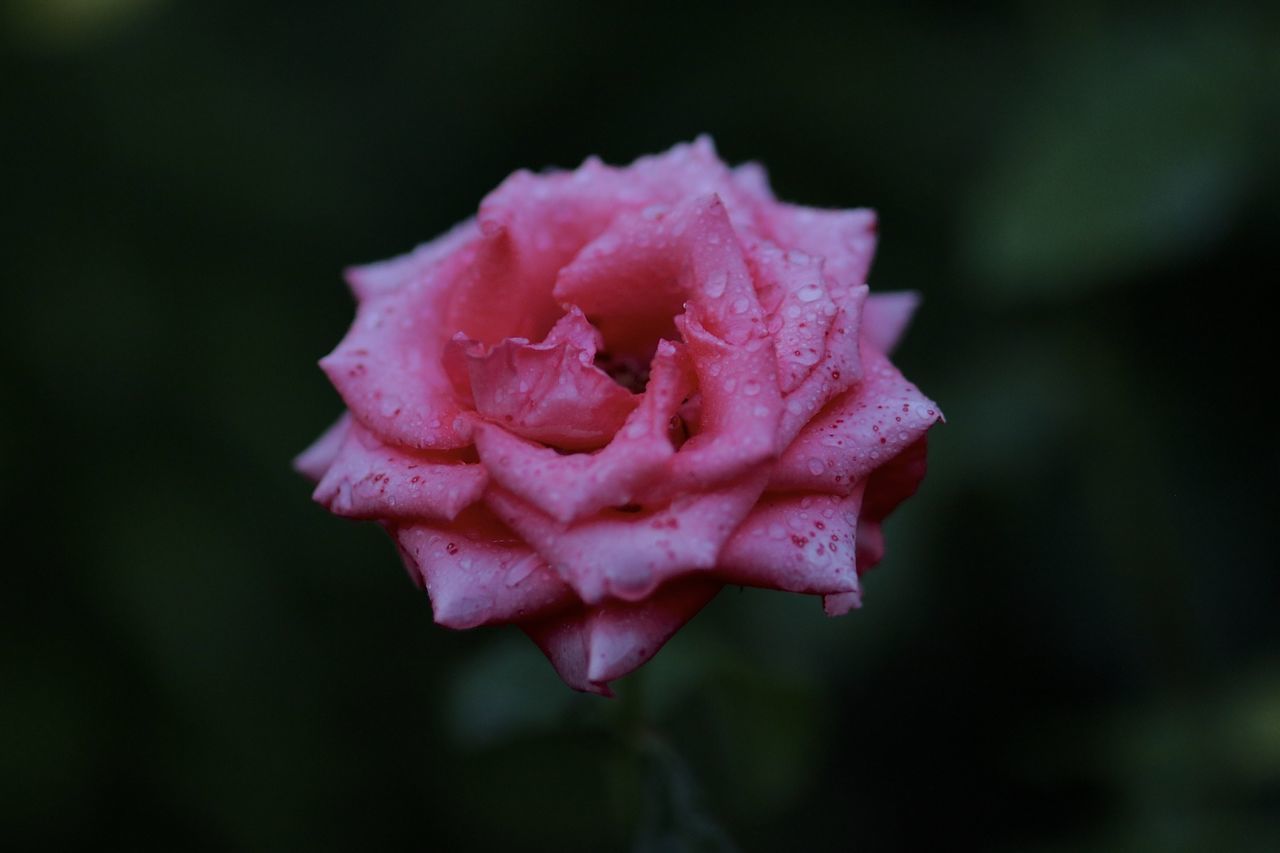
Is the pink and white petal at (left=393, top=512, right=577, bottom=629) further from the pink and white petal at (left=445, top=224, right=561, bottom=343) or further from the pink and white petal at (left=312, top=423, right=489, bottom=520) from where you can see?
the pink and white petal at (left=445, top=224, right=561, bottom=343)

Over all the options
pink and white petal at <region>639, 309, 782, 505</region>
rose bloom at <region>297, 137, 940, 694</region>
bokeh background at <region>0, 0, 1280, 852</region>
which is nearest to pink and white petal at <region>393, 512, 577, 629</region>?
rose bloom at <region>297, 137, 940, 694</region>

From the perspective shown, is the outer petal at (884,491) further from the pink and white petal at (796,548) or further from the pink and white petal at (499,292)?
the pink and white petal at (499,292)

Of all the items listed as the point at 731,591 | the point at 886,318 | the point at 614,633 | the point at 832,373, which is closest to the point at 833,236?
the point at 886,318

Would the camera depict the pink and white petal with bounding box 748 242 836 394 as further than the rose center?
No

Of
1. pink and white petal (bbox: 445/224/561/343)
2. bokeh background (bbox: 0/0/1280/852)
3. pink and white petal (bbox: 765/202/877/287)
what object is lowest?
bokeh background (bbox: 0/0/1280/852)

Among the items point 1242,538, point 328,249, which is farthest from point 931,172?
point 328,249

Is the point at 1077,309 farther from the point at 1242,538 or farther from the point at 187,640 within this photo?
the point at 187,640
